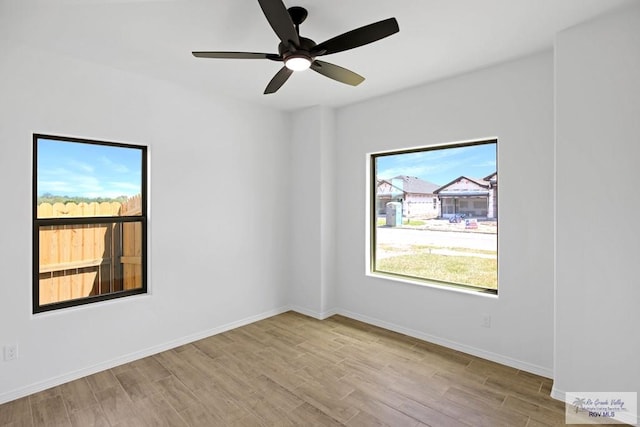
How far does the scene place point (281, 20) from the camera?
1.82 m

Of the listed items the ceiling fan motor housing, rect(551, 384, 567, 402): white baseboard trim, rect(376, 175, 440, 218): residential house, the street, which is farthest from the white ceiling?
rect(551, 384, 567, 402): white baseboard trim

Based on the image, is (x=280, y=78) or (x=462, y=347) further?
(x=462, y=347)

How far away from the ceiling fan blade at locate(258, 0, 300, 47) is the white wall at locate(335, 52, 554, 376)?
200 centimetres

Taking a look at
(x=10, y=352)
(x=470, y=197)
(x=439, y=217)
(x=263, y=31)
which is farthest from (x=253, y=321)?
(x=263, y=31)

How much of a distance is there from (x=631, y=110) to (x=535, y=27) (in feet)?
2.82

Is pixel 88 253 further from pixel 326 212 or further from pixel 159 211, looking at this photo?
pixel 326 212

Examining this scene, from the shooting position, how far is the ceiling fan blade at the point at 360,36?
1882 mm

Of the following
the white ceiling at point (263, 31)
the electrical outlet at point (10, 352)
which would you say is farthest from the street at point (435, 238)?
the electrical outlet at point (10, 352)

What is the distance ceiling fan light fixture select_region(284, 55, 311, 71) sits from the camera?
2.16 meters

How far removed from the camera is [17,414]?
239 cm

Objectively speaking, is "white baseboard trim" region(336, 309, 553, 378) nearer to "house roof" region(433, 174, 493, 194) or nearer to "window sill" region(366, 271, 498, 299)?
"window sill" region(366, 271, 498, 299)

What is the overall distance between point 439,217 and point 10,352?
4003 mm

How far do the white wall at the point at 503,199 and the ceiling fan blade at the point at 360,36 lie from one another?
168 centimetres

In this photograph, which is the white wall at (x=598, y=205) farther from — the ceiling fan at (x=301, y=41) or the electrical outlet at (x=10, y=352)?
the electrical outlet at (x=10, y=352)
